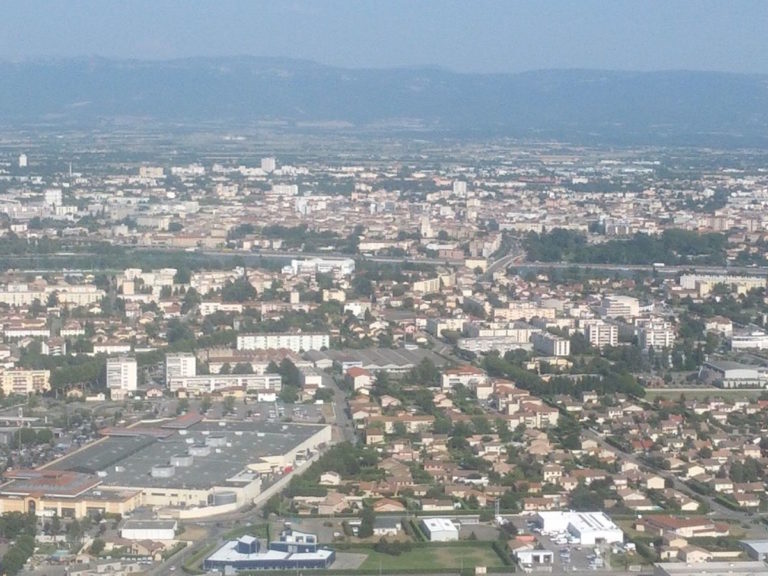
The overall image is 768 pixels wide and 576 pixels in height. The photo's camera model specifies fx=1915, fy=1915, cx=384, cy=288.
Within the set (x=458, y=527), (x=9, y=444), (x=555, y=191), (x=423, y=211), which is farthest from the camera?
(x=555, y=191)

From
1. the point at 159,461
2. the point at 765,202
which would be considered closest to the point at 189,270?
the point at 159,461

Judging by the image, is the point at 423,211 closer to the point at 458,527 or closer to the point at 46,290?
the point at 46,290

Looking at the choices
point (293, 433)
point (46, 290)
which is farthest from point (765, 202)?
point (293, 433)

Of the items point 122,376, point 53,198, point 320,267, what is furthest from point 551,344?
point 53,198

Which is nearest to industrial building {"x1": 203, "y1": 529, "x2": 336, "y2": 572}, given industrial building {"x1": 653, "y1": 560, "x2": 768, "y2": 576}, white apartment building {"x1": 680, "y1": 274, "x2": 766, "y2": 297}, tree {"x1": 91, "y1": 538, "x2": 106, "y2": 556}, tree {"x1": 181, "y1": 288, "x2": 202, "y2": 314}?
tree {"x1": 91, "y1": 538, "x2": 106, "y2": 556}

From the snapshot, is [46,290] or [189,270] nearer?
[46,290]

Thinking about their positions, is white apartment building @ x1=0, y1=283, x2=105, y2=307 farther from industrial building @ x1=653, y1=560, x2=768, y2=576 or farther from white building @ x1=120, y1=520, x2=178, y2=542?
industrial building @ x1=653, y1=560, x2=768, y2=576

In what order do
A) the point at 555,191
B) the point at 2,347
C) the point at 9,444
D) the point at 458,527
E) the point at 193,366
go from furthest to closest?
1. the point at 555,191
2. the point at 2,347
3. the point at 193,366
4. the point at 9,444
5. the point at 458,527

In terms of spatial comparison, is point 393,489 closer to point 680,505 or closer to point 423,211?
point 680,505
